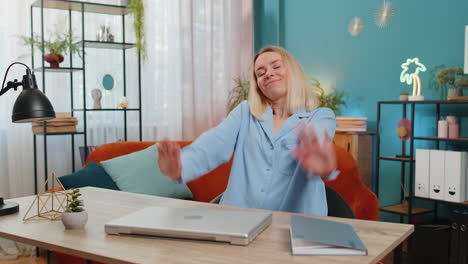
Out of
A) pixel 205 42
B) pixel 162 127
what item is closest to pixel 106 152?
pixel 162 127

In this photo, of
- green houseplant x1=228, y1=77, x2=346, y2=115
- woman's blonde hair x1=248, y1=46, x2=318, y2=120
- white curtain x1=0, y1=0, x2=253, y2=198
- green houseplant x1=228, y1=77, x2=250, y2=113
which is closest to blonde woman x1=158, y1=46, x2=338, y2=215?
woman's blonde hair x1=248, y1=46, x2=318, y2=120

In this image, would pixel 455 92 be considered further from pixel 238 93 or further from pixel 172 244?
pixel 172 244

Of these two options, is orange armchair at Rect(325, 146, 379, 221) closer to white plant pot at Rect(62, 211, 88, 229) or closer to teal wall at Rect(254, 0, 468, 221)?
teal wall at Rect(254, 0, 468, 221)

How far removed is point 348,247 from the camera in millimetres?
1022

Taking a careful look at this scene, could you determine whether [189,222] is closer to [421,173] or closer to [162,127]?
[421,173]

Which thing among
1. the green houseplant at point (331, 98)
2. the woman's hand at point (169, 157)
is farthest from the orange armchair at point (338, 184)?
the green houseplant at point (331, 98)

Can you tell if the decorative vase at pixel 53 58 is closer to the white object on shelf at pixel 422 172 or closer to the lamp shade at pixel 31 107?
the lamp shade at pixel 31 107

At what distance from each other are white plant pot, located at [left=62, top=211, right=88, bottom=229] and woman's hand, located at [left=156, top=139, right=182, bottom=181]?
285 mm

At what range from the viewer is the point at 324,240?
3.44 feet

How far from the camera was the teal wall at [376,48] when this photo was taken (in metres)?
3.61

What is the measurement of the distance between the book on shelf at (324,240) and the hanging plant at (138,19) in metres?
3.13

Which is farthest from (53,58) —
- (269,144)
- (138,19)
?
(269,144)

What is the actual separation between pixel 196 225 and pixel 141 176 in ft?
6.37

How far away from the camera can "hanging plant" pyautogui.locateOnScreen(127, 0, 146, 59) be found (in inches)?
155
